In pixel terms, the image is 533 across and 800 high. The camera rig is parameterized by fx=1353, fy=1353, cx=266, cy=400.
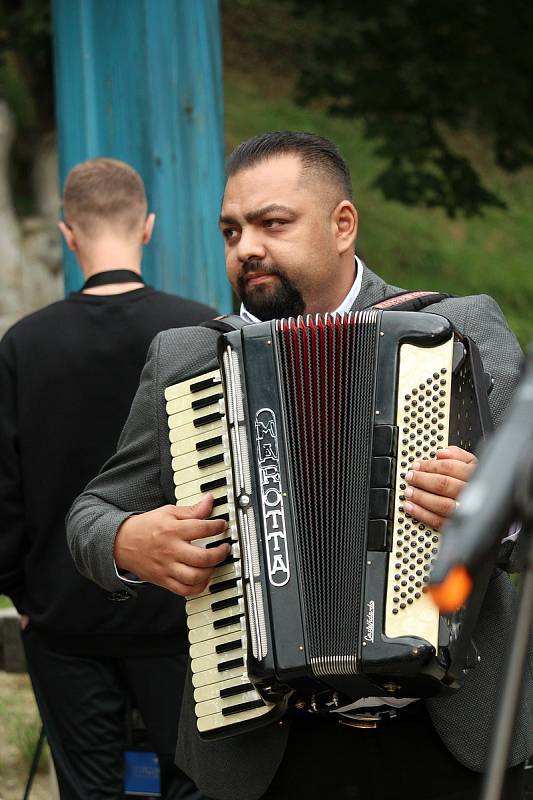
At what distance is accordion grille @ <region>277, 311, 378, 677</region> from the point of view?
8.07 feet

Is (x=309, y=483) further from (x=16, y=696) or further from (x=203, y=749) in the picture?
(x=16, y=696)

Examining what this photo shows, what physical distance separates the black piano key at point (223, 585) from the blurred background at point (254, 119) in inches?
96.5

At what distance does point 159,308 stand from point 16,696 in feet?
9.01

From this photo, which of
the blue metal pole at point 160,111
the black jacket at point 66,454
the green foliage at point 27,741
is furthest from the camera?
the green foliage at point 27,741

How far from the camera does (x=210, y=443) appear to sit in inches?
101

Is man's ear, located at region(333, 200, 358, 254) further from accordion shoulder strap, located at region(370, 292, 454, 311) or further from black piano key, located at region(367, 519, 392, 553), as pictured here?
black piano key, located at region(367, 519, 392, 553)

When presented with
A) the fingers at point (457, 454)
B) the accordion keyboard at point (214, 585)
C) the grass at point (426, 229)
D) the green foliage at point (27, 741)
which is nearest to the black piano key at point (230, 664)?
the accordion keyboard at point (214, 585)

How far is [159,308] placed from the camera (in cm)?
398

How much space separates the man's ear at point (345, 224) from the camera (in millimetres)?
2779

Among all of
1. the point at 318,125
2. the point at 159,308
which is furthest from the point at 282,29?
the point at 159,308

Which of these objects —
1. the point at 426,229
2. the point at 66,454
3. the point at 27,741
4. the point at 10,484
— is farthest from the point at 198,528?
the point at 426,229

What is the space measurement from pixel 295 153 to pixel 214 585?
2.97 feet

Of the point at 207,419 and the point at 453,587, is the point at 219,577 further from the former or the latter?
the point at 453,587

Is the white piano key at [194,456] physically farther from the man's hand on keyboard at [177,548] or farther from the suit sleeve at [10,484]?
the suit sleeve at [10,484]
